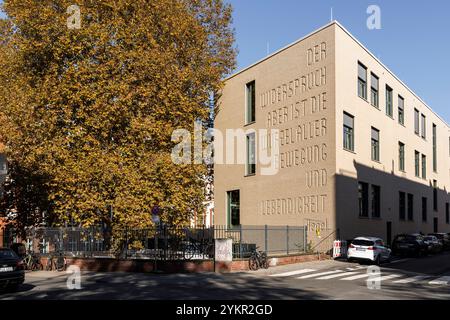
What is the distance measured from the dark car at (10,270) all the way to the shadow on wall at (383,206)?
1923 cm

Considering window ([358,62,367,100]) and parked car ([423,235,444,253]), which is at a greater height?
window ([358,62,367,100])

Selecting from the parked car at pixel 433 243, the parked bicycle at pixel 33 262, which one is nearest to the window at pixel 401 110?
the parked car at pixel 433 243

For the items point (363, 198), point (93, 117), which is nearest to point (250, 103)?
point (363, 198)

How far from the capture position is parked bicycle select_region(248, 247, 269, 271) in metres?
22.4

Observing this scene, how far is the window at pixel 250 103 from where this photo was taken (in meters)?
38.2

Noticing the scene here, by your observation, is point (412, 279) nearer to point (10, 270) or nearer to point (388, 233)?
point (10, 270)

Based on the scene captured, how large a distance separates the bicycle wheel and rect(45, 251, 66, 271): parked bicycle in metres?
8.67

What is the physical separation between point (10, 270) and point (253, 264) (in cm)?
1071

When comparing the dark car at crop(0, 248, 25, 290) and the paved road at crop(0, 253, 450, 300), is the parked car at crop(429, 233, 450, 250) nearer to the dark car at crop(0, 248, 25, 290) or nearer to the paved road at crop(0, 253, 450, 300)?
the paved road at crop(0, 253, 450, 300)

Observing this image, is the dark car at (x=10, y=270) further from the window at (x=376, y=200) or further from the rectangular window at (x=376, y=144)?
the rectangular window at (x=376, y=144)

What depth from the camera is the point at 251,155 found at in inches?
1486

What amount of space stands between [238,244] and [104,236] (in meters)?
7.20

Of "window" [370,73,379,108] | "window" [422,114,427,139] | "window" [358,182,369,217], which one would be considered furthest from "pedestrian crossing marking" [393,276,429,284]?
"window" [422,114,427,139]

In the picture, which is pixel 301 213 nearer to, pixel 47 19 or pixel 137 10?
pixel 137 10
